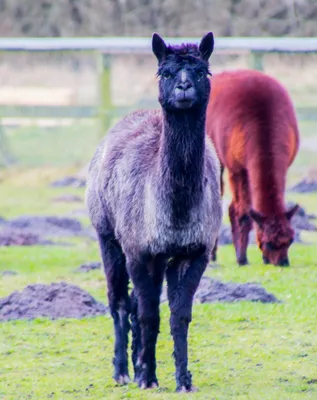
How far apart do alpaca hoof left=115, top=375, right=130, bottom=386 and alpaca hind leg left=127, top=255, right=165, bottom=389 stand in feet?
0.54

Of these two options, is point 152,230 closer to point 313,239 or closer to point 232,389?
point 232,389

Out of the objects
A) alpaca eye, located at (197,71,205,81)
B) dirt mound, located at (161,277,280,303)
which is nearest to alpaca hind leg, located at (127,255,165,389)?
alpaca eye, located at (197,71,205,81)

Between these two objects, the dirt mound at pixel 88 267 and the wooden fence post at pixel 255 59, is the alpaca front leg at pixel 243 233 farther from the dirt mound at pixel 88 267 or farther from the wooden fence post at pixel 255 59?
the wooden fence post at pixel 255 59

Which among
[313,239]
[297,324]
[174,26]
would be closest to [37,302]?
[297,324]

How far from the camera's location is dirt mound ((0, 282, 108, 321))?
823 cm

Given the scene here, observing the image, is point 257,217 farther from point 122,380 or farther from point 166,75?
point 166,75

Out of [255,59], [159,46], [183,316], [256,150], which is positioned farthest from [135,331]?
[255,59]

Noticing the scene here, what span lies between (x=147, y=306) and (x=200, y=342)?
4.28 feet

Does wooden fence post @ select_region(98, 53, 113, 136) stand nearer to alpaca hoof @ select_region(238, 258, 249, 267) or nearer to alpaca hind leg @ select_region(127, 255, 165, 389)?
alpaca hoof @ select_region(238, 258, 249, 267)

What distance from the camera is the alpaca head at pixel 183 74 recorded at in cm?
591

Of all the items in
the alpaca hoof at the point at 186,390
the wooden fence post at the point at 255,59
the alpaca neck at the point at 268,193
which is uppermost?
the wooden fence post at the point at 255,59

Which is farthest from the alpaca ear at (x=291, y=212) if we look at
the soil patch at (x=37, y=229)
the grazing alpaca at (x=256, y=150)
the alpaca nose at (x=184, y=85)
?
the alpaca nose at (x=184, y=85)

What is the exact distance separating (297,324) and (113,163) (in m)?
1.96

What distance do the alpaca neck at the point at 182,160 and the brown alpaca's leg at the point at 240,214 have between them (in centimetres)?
437
